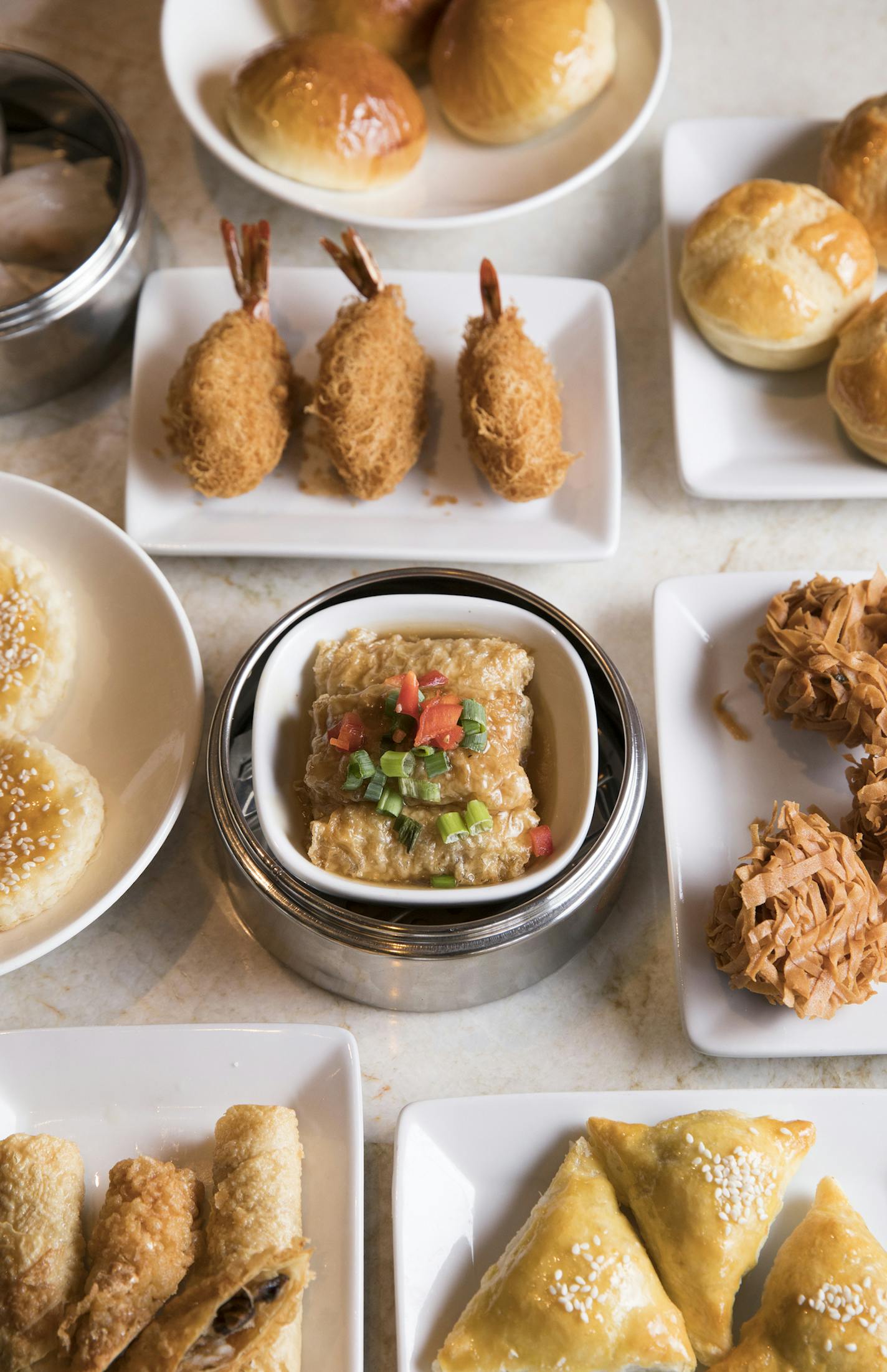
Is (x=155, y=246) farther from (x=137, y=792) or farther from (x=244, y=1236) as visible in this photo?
(x=244, y=1236)

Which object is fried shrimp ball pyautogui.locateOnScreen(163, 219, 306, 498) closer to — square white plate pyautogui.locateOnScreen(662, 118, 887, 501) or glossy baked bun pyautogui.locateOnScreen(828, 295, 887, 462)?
square white plate pyautogui.locateOnScreen(662, 118, 887, 501)

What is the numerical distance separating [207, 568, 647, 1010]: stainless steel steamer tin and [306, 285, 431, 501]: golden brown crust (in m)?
0.28

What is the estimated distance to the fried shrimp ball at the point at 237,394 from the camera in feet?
6.84

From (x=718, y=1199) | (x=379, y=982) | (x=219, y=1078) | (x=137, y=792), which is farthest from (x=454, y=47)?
(x=718, y=1199)

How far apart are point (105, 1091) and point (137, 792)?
0.49 m

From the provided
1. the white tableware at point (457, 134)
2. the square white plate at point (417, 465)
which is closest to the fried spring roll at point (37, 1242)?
the square white plate at point (417, 465)

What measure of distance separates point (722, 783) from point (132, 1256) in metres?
1.21

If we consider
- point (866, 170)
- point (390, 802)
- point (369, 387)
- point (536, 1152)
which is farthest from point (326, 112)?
point (536, 1152)

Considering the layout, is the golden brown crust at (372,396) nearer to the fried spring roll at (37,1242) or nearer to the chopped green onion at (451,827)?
the chopped green onion at (451,827)

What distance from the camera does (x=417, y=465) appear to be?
227 centimetres

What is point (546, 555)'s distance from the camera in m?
2.12

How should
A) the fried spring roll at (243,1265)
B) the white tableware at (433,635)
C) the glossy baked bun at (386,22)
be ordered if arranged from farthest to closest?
the glossy baked bun at (386,22) → the white tableware at (433,635) → the fried spring roll at (243,1265)

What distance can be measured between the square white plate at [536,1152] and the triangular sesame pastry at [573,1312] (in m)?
0.08

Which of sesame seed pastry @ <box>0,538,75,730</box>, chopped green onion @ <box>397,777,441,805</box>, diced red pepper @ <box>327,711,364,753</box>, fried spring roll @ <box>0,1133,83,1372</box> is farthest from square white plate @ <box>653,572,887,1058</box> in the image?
sesame seed pastry @ <box>0,538,75,730</box>
